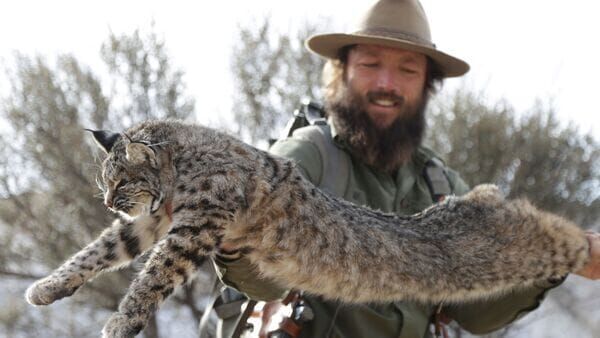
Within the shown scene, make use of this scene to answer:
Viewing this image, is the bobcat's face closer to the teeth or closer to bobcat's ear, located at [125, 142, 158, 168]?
bobcat's ear, located at [125, 142, 158, 168]

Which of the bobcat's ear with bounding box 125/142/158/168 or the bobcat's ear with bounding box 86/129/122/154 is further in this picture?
the bobcat's ear with bounding box 86/129/122/154

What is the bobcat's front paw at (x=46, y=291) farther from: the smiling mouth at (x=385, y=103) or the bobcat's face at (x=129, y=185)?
the smiling mouth at (x=385, y=103)

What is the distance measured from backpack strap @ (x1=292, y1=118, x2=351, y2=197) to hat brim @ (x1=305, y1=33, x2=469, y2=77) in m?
0.89

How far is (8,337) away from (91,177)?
119 inches

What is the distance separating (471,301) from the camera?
5.29 metres

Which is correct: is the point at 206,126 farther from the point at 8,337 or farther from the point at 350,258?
the point at 8,337

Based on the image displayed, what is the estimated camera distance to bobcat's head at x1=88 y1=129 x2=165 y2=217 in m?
4.35

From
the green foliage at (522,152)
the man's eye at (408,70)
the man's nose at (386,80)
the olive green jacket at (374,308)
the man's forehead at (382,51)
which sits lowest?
the green foliage at (522,152)

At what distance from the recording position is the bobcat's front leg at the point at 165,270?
144 inches

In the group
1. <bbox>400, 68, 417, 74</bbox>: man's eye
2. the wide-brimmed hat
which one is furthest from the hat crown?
<bbox>400, 68, 417, 74</bbox>: man's eye

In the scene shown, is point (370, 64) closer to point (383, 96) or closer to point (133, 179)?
point (383, 96)

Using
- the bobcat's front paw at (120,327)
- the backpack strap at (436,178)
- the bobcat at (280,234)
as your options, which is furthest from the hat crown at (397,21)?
the bobcat's front paw at (120,327)

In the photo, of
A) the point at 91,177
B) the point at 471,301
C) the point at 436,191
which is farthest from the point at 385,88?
the point at 91,177

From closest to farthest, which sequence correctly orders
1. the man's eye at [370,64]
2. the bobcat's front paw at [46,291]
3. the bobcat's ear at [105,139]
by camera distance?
the bobcat's front paw at [46,291] → the bobcat's ear at [105,139] → the man's eye at [370,64]
